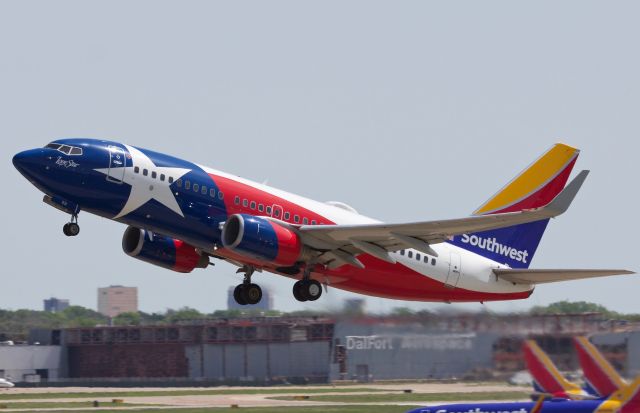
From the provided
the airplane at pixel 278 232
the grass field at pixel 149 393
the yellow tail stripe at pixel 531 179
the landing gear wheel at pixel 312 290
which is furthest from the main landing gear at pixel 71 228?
the grass field at pixel 149 393

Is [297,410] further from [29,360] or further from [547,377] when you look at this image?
[29,360]

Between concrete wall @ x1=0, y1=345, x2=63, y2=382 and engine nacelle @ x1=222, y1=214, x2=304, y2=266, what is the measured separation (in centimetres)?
6372

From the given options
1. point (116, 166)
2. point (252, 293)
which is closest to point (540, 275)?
point (252, 293)

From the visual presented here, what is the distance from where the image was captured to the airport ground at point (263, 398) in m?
55.2

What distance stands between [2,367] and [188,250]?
60.4m

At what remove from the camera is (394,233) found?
155 ft

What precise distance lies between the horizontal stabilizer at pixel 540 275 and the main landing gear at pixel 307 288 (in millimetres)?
8073

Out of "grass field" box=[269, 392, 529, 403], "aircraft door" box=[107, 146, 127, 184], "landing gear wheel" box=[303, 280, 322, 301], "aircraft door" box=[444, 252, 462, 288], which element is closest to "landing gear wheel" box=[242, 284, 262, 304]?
"landing gear wheel" box=[303, 280, 322, 301]

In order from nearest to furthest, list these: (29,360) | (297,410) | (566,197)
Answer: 1. (566,197)
2. (297,410)
3. (29,360)

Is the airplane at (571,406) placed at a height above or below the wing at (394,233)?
below

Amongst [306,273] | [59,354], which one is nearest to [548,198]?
[306,273]

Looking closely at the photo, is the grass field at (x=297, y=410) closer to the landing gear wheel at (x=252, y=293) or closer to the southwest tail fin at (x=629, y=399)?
the landing gear wheel at (x=252, y=293)

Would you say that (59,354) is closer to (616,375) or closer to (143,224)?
(143,224)

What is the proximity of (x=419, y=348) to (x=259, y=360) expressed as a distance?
133ft
